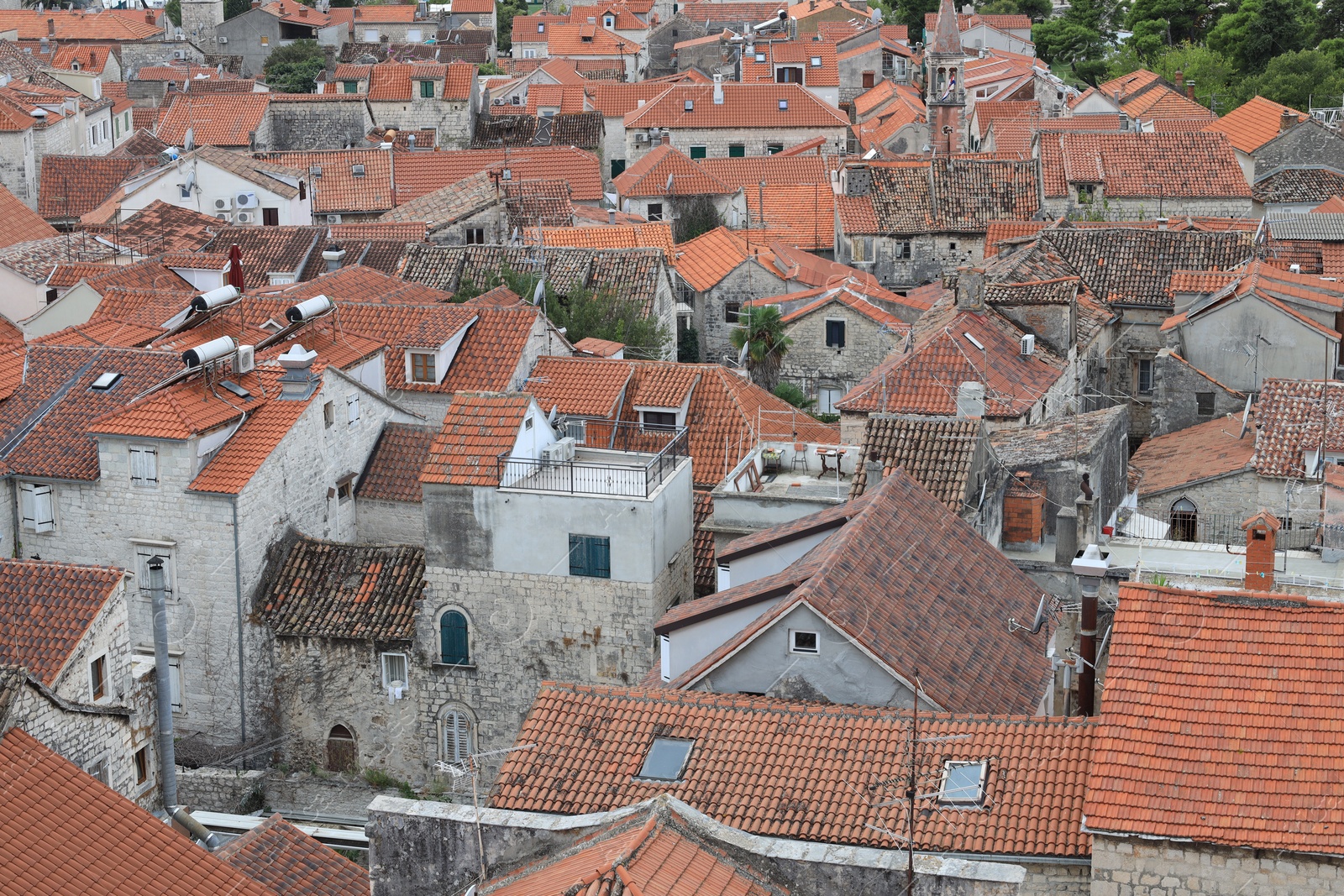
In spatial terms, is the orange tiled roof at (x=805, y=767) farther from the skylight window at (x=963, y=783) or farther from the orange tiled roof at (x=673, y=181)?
the orange tiled roof at (x=673, y=181)

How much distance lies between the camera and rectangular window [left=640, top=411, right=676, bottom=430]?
3878 cm

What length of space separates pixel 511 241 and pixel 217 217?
12414 millimetres

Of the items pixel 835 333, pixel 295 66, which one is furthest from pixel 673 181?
pixel 295 66

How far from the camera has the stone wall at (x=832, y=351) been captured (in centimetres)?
5200

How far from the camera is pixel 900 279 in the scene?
6619 cm

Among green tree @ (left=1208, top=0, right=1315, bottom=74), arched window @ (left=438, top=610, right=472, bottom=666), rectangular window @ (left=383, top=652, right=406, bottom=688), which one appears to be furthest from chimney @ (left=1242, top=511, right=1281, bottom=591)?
green tree @ (left=1208, top=0, right=1315, bottom=74)

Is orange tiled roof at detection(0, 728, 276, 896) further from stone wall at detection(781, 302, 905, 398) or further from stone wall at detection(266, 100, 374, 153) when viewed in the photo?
stone wall at detection(266, 100, 374, 153)

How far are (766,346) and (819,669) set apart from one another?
97.4ft

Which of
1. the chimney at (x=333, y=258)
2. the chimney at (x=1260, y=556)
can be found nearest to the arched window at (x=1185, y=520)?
the chimney at (x=1260, y=556)

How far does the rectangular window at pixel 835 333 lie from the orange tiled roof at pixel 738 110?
36.5m

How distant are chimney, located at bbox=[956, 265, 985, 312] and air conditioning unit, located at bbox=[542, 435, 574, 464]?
560 inches

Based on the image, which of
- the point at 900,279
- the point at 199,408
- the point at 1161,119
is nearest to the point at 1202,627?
the point at 199,408

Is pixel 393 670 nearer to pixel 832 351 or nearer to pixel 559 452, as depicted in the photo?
pixel 559 452

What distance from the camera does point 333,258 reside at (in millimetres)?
49969
